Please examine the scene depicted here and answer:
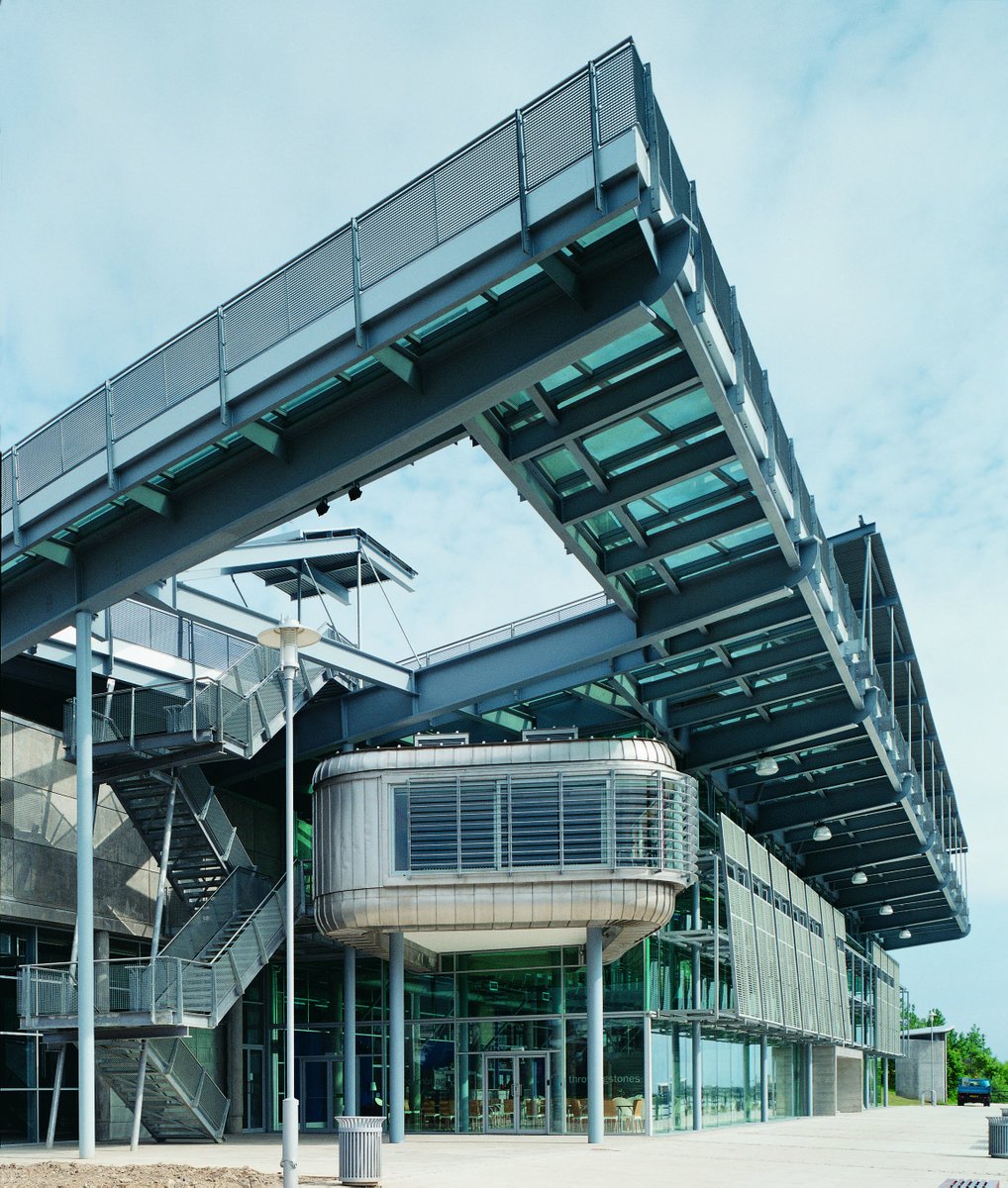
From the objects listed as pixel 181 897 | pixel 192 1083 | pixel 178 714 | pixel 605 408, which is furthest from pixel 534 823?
pixel 605 408

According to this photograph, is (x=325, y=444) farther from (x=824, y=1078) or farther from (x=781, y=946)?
(x=824, y=1078)

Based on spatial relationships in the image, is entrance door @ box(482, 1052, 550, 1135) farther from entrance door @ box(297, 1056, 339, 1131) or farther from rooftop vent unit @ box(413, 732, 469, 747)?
rooftop vent unit @ box(413, 732, 469, 747)

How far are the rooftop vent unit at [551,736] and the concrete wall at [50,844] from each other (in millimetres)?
10156

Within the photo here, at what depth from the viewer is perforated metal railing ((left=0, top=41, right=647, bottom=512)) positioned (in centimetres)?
1836

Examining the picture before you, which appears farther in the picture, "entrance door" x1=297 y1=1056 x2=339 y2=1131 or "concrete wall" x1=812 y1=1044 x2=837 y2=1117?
"concrete wall" x1=812 y1=1044 x2=837 y2=1117

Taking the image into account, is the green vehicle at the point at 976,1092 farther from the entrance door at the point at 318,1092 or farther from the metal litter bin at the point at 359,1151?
the metal litter bin at the point at 359,1151

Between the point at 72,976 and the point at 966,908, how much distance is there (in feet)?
221

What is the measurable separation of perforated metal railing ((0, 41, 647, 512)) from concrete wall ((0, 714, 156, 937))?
7.19m

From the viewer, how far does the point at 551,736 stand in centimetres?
3130

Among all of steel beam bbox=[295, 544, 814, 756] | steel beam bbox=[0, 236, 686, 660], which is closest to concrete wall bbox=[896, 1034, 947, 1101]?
steel beam bbox=[295, 544, 814, 756]

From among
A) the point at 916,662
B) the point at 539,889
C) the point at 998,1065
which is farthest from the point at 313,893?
the point at 998,1065

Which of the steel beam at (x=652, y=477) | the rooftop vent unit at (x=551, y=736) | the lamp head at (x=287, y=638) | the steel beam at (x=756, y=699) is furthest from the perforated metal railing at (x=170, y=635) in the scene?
the lamp head at (x=287, y=638)

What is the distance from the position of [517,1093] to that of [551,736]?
9.95m

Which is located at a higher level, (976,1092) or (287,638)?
(287,638)
